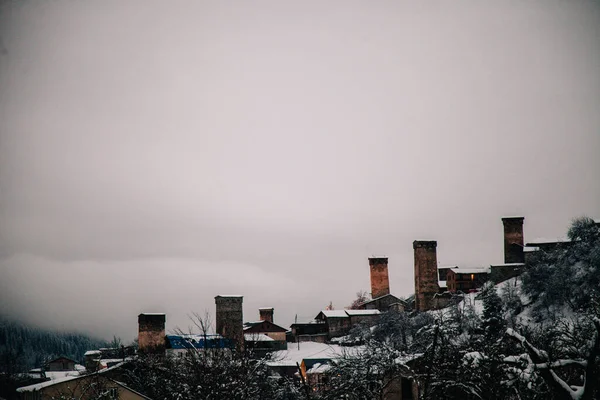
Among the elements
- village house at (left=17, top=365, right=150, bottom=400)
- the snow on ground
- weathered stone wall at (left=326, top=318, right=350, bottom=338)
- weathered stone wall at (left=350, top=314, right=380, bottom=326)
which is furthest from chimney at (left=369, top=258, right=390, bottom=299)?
village house at (left=17, top=365, right=150, bottom=400)

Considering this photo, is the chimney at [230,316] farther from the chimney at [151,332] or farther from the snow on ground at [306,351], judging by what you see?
the chimney at [151,332]

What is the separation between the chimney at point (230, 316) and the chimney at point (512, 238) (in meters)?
32.1

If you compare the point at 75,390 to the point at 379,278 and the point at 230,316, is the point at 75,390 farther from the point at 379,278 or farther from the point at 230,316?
the point at 379,278

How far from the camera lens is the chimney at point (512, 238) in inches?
2424

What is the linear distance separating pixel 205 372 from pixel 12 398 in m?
21.9

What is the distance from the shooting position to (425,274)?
64.4 m

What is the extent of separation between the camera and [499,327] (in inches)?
1631

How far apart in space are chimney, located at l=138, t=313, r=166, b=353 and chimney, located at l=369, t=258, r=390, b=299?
112ft

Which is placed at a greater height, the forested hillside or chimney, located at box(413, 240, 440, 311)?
chimney, located at box(413, 240, 440, 311)

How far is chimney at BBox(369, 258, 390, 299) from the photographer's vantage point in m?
73.8

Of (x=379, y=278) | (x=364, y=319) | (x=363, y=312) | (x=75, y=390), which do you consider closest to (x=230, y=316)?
(x=364, y=319)

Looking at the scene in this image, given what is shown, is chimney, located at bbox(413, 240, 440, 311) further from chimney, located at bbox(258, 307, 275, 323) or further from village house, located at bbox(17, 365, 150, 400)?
village house, located at bbox(17, 365, 150, 400)

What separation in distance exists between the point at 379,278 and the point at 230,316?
28.1 meters

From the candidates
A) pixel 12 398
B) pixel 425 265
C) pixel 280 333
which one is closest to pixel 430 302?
pixel 425 265
